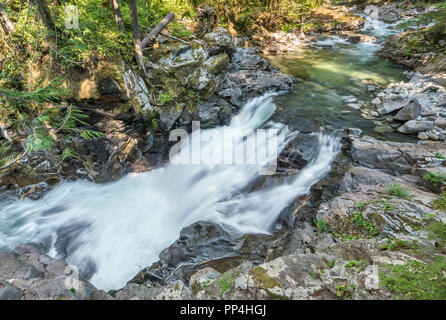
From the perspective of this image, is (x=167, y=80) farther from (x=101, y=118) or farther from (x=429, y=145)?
(x=429, y=145)

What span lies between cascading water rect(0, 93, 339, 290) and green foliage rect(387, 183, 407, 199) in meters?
1.69

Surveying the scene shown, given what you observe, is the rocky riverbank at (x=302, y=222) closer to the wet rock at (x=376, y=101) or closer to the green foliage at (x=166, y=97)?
the wet rock at (x=376, y=101)

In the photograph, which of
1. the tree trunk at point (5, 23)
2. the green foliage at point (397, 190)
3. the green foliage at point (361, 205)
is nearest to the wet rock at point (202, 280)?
the green foliage at point (361, 205)

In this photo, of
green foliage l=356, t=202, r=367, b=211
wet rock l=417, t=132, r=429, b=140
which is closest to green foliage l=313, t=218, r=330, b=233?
green foliage l=356, t=202, r=367, b=211

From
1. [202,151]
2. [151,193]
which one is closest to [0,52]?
[151,193]

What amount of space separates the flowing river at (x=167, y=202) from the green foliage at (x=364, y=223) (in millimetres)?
1761

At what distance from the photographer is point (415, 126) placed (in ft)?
20.5

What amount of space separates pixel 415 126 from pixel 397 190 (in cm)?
361

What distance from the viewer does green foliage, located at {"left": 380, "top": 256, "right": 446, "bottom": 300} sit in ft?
6.44

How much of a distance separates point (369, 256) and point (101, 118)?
6979 millimetres

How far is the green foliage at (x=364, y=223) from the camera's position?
11.0ft

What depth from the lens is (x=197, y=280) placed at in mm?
3072
